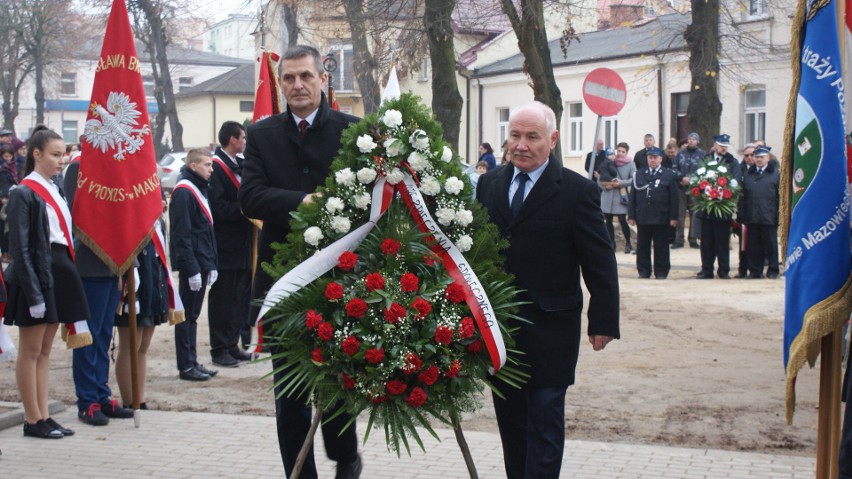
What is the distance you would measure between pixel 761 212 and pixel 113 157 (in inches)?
481

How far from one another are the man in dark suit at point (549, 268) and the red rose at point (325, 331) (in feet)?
3.19

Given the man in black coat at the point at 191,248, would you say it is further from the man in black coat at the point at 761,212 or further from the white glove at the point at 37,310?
the man in black coat at the point at 761,212

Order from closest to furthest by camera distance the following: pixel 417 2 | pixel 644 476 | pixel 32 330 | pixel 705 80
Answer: pixel 644 476 < pixel 32 330 < pixel 417 2 < pixel 705 80

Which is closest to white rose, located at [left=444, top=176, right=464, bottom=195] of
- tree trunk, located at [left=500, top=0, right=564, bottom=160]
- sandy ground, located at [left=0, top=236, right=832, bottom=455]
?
sandy ground, located at [left=0, top=236, right=832, bottom=455]

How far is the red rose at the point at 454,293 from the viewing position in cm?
470

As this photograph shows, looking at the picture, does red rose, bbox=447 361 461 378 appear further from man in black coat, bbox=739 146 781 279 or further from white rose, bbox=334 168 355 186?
man in black coat, bbox=739 146 781 279

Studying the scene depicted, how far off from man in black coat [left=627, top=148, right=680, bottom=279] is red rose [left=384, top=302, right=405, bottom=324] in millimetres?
13928

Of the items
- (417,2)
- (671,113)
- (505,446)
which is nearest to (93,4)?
(671,113)

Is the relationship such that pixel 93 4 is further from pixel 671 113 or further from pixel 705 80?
pixel 705 80

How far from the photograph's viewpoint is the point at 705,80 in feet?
77.7

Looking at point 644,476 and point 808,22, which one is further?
point 644,476

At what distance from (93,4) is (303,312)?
37.5m

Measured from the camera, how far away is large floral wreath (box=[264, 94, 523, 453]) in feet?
15.2

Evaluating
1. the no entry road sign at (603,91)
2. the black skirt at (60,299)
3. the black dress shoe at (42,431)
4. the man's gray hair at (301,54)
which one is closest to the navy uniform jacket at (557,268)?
the man's gray hair at (301,54)
